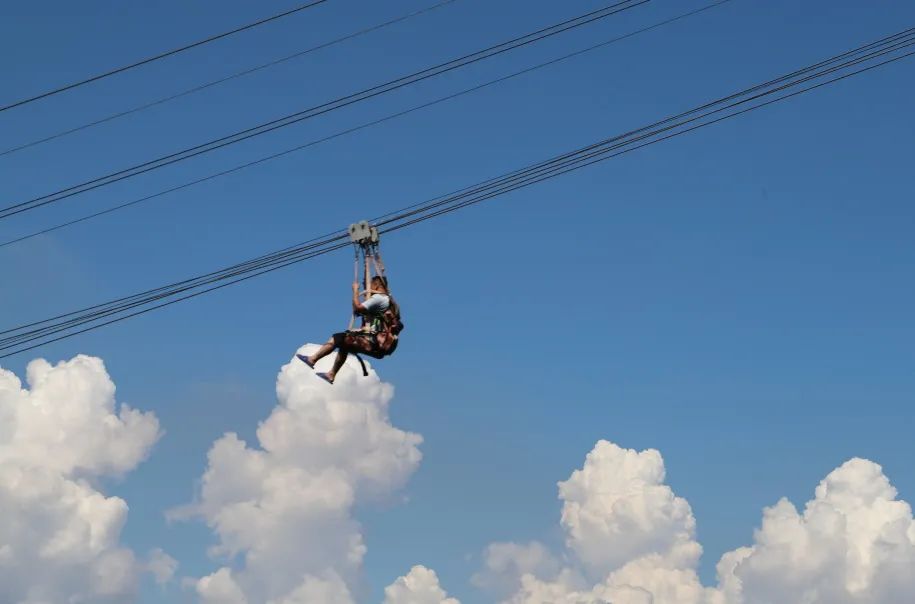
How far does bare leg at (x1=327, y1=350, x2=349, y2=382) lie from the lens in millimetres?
32656

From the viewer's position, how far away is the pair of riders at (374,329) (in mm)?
32188

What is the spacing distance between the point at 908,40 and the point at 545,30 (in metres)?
7.74

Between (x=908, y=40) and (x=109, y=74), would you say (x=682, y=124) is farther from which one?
(x=109, y=74)

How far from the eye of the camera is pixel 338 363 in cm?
3284

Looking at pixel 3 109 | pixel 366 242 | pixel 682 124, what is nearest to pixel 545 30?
pixel 682 124

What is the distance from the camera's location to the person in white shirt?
3216cm

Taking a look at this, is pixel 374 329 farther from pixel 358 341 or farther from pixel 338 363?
pixel 338 363

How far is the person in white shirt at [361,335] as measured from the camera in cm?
3216

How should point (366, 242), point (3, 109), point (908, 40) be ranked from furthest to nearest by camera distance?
point (3, 109), point (908, 40), point (366, 242)

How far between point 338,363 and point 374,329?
113 centimetres

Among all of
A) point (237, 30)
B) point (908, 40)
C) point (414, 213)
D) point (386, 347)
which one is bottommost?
point (386, 347)

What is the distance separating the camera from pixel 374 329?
3241 cm

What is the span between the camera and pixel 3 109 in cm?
3734

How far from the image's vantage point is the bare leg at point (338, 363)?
32656 millimetres
